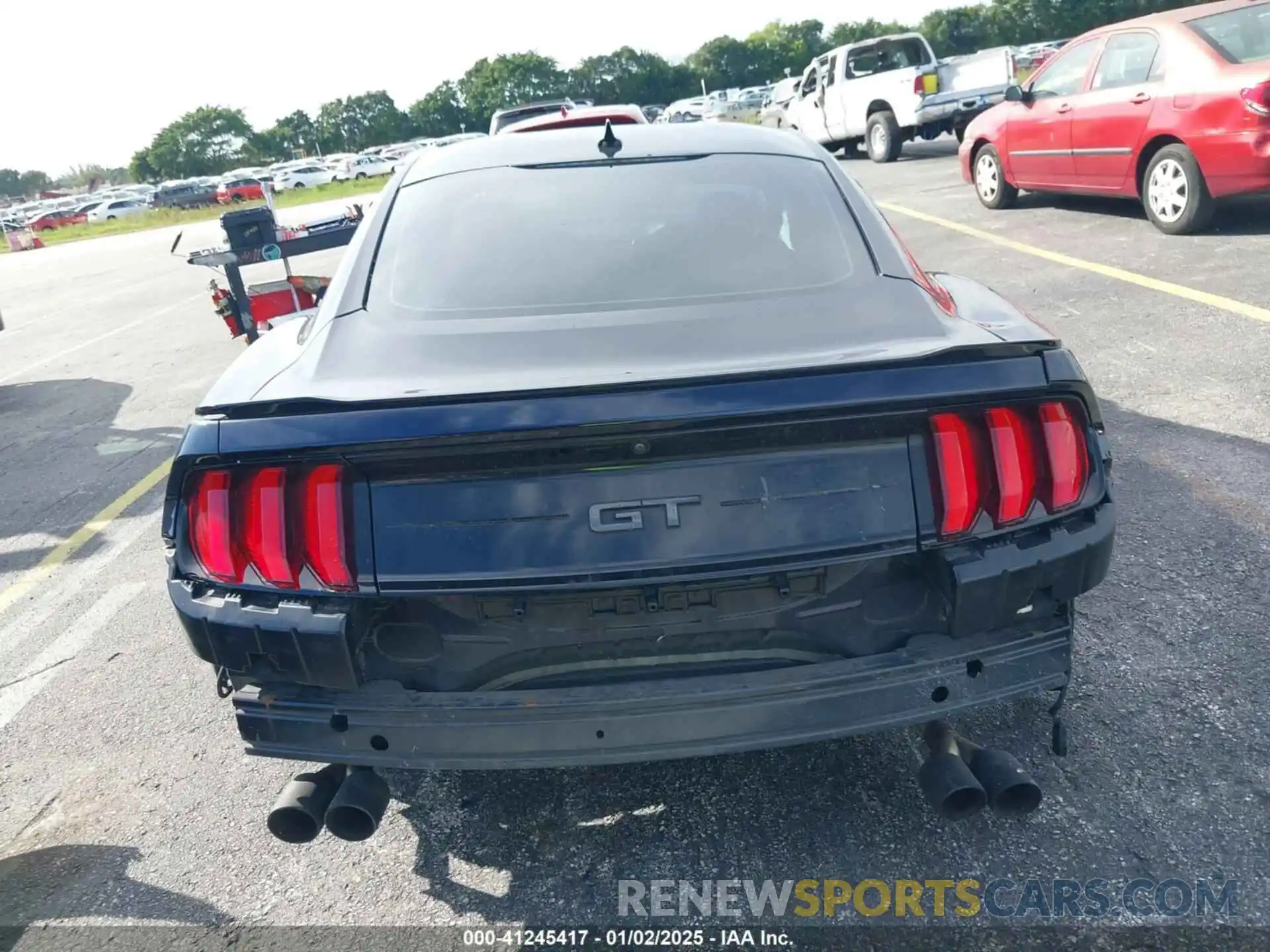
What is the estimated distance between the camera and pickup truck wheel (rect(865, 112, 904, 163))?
17.0m

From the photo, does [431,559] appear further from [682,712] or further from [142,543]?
[142,543]

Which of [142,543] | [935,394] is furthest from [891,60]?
[935,394]

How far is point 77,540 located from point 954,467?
15.4 ft

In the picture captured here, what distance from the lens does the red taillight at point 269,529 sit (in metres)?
2.07

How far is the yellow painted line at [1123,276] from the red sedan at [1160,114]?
0.86 metres

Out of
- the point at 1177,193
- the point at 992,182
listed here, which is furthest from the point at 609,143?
the point at 992,182

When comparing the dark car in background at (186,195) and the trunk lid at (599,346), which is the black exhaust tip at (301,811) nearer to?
the trunk lid at (599,346)

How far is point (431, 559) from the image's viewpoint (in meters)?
2.03

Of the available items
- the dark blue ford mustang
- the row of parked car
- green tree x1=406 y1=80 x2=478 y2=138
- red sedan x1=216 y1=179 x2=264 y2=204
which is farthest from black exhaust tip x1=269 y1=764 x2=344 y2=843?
green tree x1=406 y1=80 x2=478 y2=138

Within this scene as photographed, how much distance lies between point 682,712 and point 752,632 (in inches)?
9.7

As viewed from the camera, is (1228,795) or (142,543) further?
(142,543)

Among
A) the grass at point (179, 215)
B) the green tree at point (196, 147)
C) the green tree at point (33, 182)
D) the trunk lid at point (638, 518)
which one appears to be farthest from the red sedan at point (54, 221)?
the green tree at point (33, 182)

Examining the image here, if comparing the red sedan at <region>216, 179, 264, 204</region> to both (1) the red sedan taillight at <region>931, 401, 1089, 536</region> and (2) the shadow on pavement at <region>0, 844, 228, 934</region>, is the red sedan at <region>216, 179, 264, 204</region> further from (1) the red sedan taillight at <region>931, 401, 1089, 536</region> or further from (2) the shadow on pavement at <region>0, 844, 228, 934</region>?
(1) the red sedan taillight at <region>931, 401, 1089, 536</region>

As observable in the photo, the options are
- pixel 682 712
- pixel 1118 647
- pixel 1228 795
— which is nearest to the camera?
pixel 682 712
